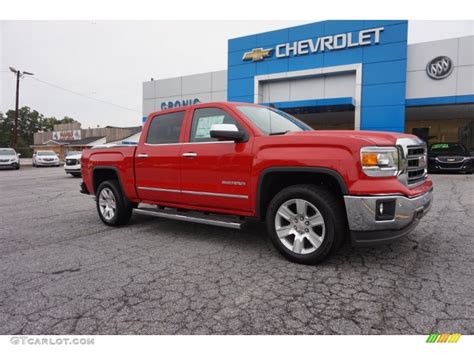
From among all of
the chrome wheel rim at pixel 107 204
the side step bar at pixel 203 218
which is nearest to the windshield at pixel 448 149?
the side step bar at pixel 203 218

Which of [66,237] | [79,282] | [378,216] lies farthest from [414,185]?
[66,237]

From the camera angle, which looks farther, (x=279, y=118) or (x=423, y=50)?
(x=423, y=50)

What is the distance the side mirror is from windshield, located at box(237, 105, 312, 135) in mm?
294

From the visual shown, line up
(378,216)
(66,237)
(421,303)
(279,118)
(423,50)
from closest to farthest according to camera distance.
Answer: (421,303), (378,216), (279,118), (66,237), (423,50)

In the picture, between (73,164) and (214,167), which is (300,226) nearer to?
(214,167)

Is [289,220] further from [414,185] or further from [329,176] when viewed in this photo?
[414,185]

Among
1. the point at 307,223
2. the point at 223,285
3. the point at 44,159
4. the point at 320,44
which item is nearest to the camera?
the point at 223,285

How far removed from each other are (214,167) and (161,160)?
1.02m

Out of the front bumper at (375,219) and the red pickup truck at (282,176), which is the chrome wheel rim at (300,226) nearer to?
the red pickup truck at (282,176)

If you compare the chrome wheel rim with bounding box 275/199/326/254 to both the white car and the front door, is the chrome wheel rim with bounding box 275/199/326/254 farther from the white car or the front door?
the white car

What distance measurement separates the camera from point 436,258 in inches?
144

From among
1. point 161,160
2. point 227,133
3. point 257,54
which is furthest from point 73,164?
point 227,133

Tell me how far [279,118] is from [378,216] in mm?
1945

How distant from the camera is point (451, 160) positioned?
14594 millimetres
